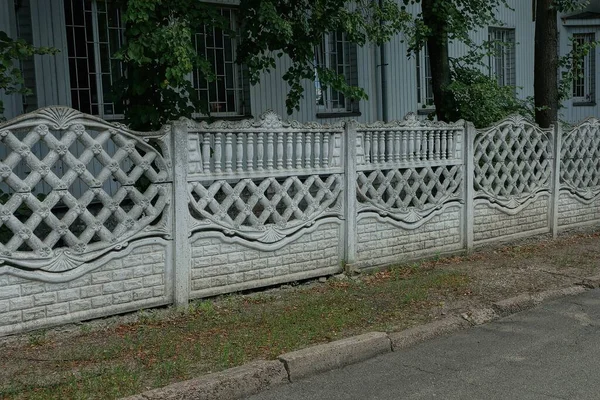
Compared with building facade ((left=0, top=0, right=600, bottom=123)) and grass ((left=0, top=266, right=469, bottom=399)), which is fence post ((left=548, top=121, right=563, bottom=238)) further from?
grass ((left=0, top=266, right=469, bottom=399))

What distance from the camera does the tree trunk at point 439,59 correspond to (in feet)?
37.0

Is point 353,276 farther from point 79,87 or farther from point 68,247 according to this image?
point 79,87

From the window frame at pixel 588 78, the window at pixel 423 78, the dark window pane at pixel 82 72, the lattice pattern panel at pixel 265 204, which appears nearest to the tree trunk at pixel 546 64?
the window at pixel 423 78

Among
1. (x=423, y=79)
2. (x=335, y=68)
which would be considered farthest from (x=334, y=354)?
(x=423, y=79)

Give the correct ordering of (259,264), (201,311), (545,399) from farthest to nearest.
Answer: (259,264) < (201,311) < (545,399)

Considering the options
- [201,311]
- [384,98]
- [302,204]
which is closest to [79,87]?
[302,204]

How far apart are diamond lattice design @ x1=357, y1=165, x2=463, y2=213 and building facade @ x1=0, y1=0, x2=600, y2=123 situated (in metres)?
3.41

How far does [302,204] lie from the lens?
7789 millimetres

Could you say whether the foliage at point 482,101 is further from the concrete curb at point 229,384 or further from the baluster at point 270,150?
the concrete curb at point 229,384

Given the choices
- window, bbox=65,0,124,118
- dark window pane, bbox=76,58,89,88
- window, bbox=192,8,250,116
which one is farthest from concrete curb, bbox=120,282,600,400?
dark window pane, bbox=76,58,89,88

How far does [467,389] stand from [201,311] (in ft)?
9.21

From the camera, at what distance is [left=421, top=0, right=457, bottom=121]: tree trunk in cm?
1127

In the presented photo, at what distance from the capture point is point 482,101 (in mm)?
11031

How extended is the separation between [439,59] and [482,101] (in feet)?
3.89
